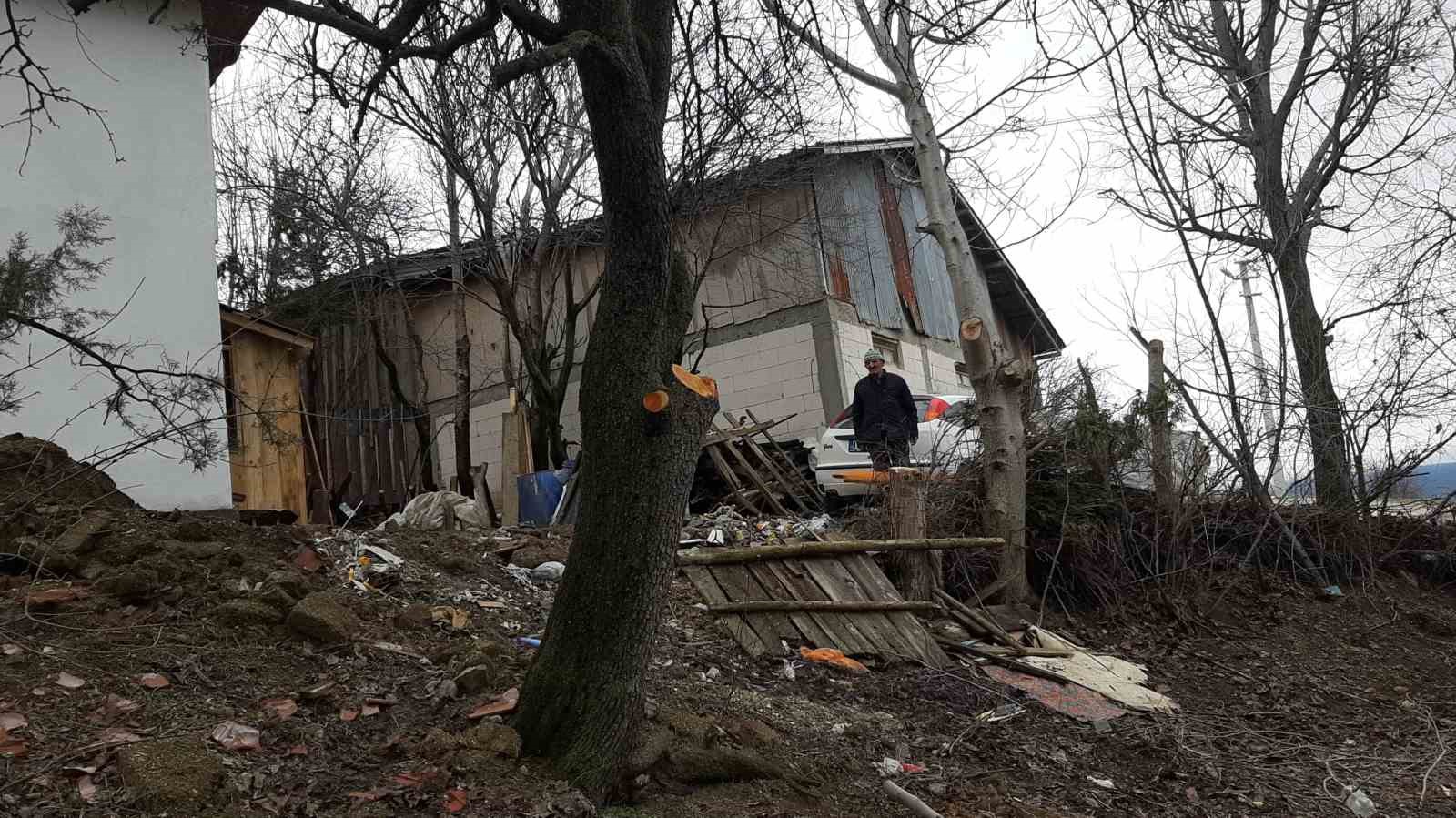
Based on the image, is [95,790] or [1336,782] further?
[1336,782]

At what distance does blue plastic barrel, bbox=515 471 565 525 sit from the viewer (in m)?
12.1

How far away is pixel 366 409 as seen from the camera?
18.0 metres

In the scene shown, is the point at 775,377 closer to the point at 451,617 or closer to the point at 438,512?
the point at 438,512

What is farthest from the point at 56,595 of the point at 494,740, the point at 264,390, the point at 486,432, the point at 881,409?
the point at 486,432

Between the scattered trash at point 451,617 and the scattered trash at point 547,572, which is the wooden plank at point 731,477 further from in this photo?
the scattered trash at point 451,617

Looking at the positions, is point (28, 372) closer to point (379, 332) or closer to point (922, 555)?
point (922, 555)

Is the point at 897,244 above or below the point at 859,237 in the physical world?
above

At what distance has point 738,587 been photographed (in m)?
7.25

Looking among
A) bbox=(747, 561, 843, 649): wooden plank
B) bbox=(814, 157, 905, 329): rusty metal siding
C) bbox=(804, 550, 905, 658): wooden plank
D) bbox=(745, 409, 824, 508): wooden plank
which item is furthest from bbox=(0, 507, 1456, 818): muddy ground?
bbox=(814, 157, 905, 329): rusty metal siding

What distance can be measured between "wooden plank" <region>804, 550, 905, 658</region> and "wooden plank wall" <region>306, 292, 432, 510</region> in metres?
11.1

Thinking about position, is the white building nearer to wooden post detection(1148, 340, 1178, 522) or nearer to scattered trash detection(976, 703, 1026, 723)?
scattered trash detection(976, 703, 1026, 723)

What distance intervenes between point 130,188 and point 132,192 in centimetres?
3

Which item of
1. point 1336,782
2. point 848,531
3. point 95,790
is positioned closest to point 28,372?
point 95,790

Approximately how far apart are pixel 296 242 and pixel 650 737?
14.4m
